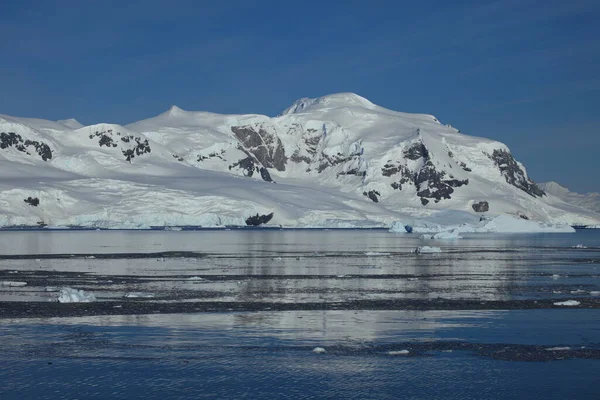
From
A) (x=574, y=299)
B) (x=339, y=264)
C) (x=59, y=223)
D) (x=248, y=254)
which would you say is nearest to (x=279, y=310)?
(x=574, y=299)

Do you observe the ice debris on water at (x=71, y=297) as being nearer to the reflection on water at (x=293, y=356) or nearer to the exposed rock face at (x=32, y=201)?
→ the reflection on water at (x=293, y=356)

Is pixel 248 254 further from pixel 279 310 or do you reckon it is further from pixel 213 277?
pixel 279 310

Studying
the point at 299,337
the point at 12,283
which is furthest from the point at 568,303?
the point at 12,283

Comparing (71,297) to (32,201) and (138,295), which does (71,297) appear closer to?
(138,295)

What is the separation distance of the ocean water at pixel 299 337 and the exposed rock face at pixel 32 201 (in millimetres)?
142396

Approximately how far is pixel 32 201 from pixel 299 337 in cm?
17127

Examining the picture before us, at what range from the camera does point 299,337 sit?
27.4 meters

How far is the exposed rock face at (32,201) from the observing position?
18562 centimetres

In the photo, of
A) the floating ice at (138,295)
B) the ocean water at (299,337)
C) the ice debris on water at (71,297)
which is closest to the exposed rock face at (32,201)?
the ocean water at (299,337)

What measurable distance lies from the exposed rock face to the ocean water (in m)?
142

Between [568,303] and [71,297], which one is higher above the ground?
[71,297]

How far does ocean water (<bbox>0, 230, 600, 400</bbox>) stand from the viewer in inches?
815

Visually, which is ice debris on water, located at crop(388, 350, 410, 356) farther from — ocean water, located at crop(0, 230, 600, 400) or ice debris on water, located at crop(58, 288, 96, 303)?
ice debris on water, located at crop(58, 288, 96, 303)

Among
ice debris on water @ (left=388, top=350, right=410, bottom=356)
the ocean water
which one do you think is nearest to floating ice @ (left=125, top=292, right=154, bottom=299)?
the ocean water
